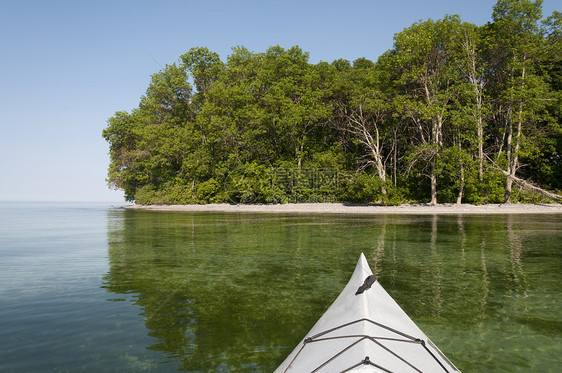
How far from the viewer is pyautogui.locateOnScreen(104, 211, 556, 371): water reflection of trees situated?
496cm

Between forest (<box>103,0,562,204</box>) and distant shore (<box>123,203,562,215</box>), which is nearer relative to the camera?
distant shore (<box>123,203,562,215</box>)

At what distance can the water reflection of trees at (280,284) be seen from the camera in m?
4.96

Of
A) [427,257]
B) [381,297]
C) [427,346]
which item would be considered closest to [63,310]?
[381,297]

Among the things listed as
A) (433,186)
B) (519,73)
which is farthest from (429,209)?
(519,73)

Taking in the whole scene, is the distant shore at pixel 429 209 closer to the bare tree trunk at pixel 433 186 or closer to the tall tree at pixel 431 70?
the bare tree trunk at pixel 433 186

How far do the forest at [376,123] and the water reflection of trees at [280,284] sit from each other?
65.5ft

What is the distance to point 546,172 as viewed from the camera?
3253 cm

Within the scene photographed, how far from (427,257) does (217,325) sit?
7.76 meters

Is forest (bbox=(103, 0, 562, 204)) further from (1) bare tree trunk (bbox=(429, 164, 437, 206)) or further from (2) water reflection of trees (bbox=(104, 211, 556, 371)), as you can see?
(2) water reflection of trees (bbox=(104, 211, 556, 371))

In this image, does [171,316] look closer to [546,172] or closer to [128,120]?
[546,172]

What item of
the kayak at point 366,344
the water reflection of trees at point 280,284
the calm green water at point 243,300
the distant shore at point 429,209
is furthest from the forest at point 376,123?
the kayak at point 366,344

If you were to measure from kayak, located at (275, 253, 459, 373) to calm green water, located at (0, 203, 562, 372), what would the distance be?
1.22m

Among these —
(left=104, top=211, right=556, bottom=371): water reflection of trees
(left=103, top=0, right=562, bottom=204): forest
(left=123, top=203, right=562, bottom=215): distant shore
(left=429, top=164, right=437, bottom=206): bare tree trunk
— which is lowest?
(left=104, top=211, right=556, bottom=371): water reflection of trees

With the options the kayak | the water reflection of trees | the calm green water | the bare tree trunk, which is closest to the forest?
the bare tree trunk
